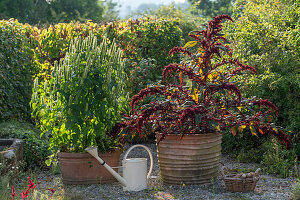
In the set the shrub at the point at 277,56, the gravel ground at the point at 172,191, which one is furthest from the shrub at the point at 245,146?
the gravel ground at the point at 172,191

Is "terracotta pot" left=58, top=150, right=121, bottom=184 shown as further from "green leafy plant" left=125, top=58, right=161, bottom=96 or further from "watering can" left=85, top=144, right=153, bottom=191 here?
"green leafy plant" left=125, top=58, right=161, bottom=96

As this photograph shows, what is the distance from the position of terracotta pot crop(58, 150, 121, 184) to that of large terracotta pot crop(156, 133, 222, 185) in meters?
0.64

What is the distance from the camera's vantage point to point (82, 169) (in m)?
3.82

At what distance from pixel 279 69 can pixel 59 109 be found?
3129 mm

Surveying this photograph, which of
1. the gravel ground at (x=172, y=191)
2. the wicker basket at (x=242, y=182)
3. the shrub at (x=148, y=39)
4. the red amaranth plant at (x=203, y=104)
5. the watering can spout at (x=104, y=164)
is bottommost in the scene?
the gravel ground at (x=172, y=191)

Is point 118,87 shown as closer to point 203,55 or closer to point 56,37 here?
point 203,55

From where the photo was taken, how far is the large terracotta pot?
11.9 ft

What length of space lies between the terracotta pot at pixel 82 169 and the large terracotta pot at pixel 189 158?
2.10 ft

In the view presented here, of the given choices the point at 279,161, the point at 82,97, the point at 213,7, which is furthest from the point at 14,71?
the point at 213,7

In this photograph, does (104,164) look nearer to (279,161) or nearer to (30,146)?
(30,146)

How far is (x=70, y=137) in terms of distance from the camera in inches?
147

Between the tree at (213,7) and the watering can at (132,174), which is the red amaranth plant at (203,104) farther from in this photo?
the tree at (213,7)

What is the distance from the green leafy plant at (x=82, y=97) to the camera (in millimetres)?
3582

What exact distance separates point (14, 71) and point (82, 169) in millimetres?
2600
